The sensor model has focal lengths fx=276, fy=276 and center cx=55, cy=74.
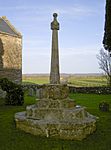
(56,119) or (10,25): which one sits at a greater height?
(10,25)

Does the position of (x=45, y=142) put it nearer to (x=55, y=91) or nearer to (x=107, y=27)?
(x=55, y=91)

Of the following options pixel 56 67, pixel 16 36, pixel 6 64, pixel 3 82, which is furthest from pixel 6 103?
pixel 16 36

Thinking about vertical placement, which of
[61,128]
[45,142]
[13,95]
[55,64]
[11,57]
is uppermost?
[11,57]

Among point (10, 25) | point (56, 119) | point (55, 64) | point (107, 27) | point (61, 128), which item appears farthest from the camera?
point (10, 25)

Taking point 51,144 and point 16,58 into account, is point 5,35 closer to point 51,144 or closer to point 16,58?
point 16,58

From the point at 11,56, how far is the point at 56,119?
2891 centimetres

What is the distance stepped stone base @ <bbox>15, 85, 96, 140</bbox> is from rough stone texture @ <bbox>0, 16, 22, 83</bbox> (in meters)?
A: 24.8

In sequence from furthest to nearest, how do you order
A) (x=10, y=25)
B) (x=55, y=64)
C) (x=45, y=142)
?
1. (x=10, y=25)
2. (x=55, y=64)
3. (x=45, y=142)

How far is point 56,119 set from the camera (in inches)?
387

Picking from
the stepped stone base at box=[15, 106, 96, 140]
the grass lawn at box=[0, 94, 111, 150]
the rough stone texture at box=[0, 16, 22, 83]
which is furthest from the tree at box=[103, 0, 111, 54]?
the rough stone texture at box=[0, 16, 22, 83]

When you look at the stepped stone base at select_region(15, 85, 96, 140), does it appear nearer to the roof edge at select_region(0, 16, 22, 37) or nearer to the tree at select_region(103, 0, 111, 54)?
the tree at select_region(103, 0, 111, 54)

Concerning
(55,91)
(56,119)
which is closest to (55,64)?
(55,91)

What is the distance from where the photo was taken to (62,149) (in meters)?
8.20

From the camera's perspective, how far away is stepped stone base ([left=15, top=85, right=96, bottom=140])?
30.5 feet
